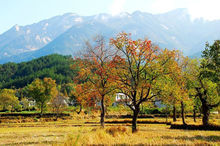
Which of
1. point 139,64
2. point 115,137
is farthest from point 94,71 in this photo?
point 115,137

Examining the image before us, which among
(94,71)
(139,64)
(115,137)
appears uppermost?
(94,71)

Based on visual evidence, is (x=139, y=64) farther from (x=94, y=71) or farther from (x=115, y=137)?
(x=115, y=137)

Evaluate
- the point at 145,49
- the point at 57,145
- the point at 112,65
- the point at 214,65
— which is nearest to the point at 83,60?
the point at 112,65

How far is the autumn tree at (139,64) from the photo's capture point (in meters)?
30.1

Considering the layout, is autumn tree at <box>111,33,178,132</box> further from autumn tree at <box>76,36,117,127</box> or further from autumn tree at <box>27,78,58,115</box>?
autumn tree at <box>27,78,58,115</box>

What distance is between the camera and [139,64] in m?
30.2

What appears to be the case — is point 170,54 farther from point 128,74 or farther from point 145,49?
point 128,74

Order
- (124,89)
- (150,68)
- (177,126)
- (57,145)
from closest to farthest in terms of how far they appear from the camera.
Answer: (57,145) < (150,68) < (124,89) < (177,126)

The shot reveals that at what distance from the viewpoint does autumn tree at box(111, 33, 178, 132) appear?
30.1 m

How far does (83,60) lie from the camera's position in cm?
4006

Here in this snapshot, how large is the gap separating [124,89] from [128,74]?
2.17 meters

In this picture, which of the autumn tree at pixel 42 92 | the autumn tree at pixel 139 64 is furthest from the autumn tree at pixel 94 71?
the autumn tree at pixel 42 92

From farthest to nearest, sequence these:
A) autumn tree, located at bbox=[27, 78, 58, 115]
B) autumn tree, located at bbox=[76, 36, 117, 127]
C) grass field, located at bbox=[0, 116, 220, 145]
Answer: autumn tree, located at bbox=[27, 78, 58, 115] < autumn tree, located at bbox=[76, 36, 117, 127] < grass field, located at bbox=[0, 116, 220, 145]

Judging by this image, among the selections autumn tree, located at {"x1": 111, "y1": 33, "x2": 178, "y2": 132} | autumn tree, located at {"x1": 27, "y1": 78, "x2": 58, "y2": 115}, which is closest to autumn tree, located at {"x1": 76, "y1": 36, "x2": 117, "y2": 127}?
autumn tree, located at {"x1": 111, "y1": 33, "x2": 178, "y2": 132}
